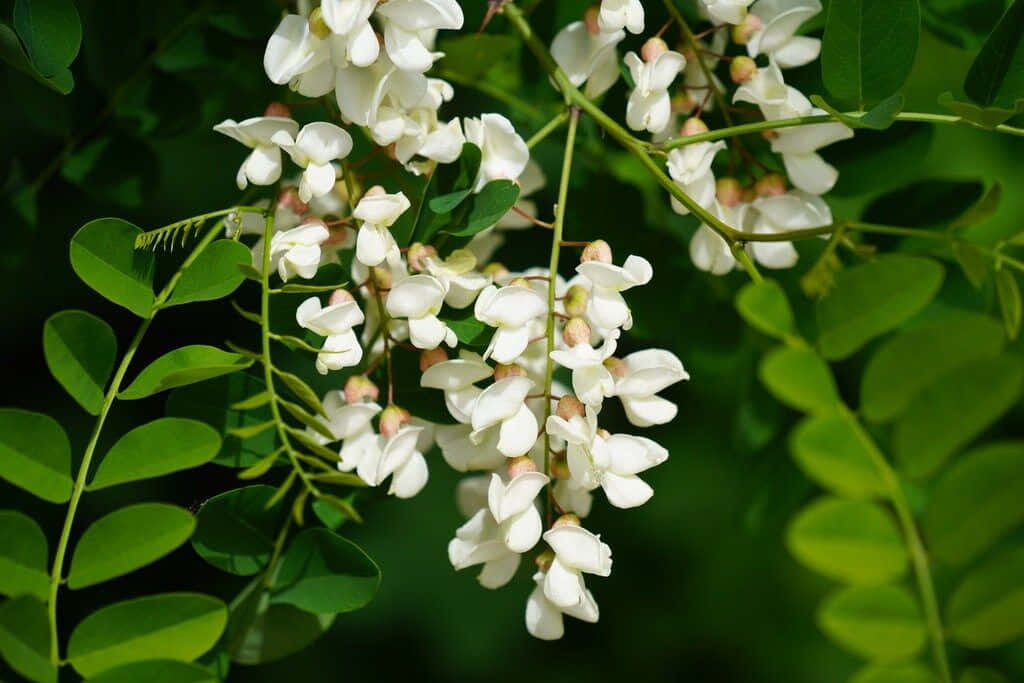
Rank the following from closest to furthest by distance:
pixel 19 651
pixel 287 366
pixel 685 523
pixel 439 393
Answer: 1. pixel 19 651
2. pixel 439 393
3. pixel 287 366
4. pixel 685 523

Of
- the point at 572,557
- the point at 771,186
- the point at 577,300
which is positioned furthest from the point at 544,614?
the point at 771,186

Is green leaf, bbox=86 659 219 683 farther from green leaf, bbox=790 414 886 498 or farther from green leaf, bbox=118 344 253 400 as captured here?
green leaf, bbox=790 414 886 498

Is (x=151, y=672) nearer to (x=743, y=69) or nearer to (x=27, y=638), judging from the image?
(x=27, y=638)

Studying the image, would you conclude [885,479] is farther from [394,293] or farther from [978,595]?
[394,293]

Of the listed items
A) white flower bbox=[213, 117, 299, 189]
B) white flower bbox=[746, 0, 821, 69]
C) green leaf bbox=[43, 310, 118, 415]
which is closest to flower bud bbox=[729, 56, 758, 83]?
white flower bbox=[746, 0, 821, 69]

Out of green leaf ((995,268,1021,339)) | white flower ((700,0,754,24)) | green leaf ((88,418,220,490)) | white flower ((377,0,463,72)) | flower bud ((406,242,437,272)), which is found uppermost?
white flower ((377,0,463,72))

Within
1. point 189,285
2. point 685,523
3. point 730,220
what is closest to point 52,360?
point 189,285
